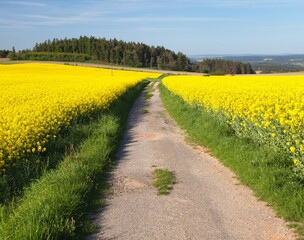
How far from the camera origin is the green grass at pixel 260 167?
5.03 metres

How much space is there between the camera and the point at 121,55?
398 feet

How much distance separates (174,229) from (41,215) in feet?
5.74

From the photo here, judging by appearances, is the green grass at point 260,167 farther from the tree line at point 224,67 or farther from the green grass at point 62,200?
the tree line at point 224,67

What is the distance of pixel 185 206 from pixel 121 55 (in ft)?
390

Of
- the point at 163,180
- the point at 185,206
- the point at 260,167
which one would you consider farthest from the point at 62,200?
the point at 260,167

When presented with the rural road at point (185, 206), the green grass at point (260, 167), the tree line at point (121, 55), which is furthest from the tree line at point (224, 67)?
the rural road at point (185, 206)

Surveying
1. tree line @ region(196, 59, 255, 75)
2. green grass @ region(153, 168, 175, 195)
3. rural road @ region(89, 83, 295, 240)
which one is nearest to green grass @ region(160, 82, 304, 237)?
rural road @ region(89, 83, 295, 240)

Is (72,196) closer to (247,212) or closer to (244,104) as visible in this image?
(247,212)

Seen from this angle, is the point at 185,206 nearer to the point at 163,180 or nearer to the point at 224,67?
the point at 163,180

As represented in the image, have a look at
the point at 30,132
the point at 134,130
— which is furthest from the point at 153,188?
the point at 134,130

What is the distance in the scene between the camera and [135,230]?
4621 mm

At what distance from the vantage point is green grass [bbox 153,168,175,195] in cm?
627

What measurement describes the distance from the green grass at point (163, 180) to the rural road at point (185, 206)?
12 cm

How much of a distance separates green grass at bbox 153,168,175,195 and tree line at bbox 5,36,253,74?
105 m
